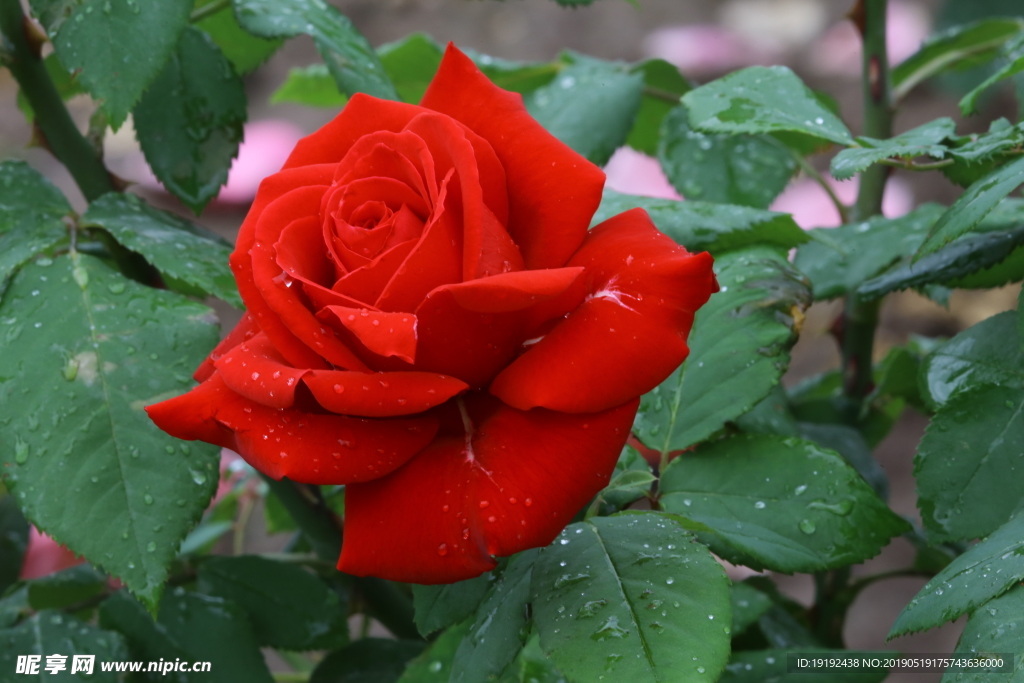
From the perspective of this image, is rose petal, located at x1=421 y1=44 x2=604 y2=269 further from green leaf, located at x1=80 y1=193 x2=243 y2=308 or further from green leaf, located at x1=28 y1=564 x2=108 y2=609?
green leaf, located at x1=28 y1=564 x2=108 y2=609

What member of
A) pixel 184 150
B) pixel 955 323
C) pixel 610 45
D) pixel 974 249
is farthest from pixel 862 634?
pixel 610 45

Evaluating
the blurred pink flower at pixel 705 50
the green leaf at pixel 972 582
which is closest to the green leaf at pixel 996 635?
the green leaf at pixel 972 582

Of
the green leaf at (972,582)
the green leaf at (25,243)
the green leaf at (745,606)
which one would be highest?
the green leaf at (25,243)

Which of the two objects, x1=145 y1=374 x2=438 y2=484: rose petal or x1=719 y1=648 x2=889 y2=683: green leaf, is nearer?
x1=145 y1=374 x2=438 y2=484: rose petal

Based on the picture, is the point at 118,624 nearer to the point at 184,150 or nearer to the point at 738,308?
the point at 184,150

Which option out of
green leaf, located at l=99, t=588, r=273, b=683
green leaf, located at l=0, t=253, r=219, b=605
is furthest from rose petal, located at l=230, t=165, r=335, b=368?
green leaf, located at l=99, t=588, r=273, b=683

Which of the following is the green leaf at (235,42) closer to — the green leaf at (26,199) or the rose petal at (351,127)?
the green leaf at (26,199)

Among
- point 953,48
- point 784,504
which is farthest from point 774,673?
point 953,48
